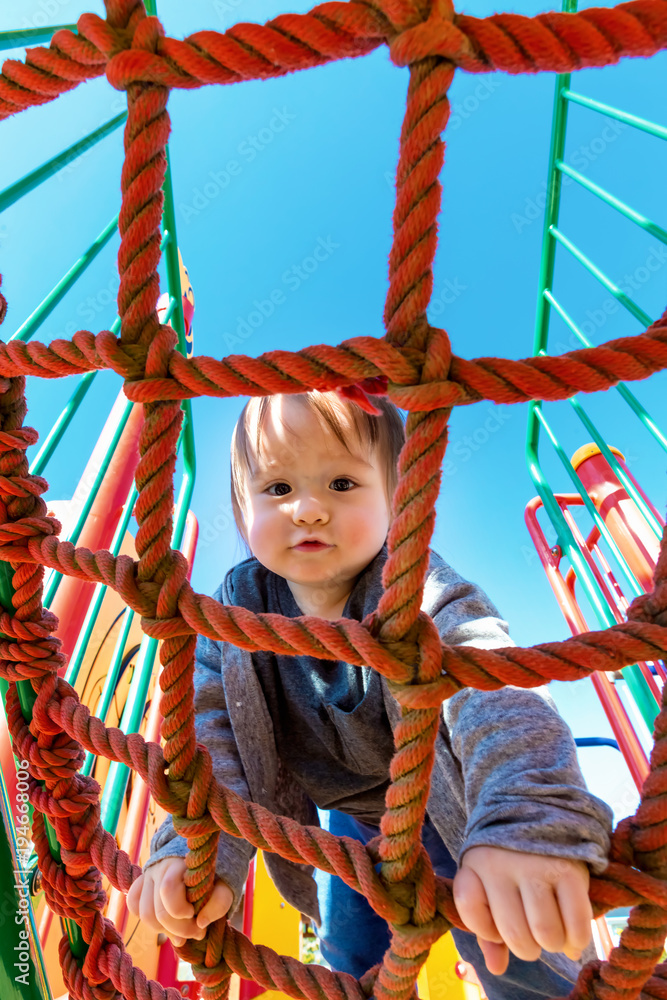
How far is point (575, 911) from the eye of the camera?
1.28 ft

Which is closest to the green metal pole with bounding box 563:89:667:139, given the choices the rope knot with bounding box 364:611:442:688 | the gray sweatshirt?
the gray sweatshirt

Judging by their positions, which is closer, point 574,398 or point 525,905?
point 525,905

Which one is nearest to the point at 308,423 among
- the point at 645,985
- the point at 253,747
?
the point at 253,747

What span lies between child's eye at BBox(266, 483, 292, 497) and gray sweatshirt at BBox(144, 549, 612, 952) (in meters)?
0.18

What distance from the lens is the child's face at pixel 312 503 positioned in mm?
874

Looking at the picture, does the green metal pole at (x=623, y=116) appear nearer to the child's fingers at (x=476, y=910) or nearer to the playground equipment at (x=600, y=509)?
the playground equipment at (x=600, y=509)

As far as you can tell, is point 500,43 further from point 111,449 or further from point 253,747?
point 111,449

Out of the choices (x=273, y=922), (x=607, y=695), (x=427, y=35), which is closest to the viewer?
(x=427, y=35)

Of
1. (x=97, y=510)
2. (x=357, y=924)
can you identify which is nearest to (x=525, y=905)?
(x=357, y=924)

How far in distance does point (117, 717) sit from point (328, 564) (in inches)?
50.6

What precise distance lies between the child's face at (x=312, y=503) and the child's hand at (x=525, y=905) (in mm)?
498

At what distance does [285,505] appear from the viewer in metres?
0.89

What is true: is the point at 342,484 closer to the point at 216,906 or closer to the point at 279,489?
the point at 279,489

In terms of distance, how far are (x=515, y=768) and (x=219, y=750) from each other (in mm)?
480
